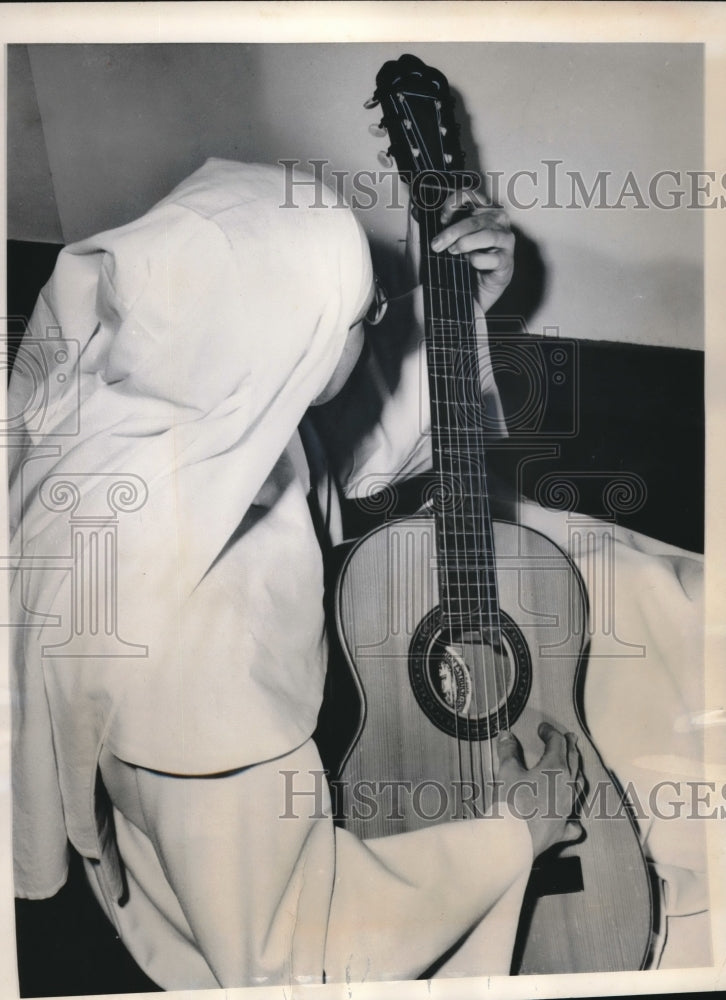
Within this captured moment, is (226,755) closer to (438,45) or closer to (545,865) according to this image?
(545,865)

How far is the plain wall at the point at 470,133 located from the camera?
1.55 meters

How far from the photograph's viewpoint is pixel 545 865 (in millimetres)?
1576

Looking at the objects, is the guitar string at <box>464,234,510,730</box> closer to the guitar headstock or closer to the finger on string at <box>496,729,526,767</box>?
the finger on string at <box>496,729,526,767</box>

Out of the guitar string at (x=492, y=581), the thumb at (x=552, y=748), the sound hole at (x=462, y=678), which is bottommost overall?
the thumb at (x=552, y=748)

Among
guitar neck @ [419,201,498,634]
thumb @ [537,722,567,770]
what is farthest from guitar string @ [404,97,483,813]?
thumb @ [537,722,567,770]

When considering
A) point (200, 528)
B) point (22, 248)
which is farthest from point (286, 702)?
point (22, 248)

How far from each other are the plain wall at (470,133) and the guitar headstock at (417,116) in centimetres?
2

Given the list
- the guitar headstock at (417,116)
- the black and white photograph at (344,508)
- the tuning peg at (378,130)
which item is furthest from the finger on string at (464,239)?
the tuning peg at (378,130)

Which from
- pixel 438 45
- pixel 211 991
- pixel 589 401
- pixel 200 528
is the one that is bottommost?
pixel 211 991

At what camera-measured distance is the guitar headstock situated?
1.56 m

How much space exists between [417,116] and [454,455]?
680mm

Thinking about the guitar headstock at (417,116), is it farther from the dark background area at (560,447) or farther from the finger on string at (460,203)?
the dark background area at (560,447)

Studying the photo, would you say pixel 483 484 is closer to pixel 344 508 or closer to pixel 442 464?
pixel 442 464

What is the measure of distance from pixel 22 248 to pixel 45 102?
0.96 feet
